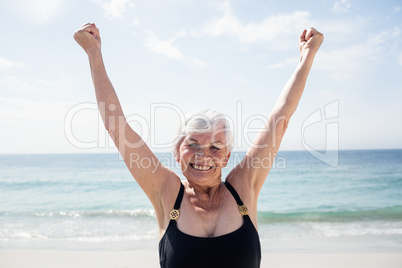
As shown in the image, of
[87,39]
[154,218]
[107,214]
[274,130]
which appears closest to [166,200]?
[274,130]

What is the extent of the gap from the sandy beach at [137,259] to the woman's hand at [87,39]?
15.0 feet

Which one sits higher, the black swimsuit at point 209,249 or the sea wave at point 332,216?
the black swimsuit at point 209,249

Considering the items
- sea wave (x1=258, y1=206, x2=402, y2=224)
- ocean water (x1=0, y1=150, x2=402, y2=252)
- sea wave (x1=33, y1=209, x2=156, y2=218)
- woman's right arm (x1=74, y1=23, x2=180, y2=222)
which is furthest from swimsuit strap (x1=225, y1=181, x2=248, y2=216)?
sea wave (x1=33, y1=209, x2=156, y2=218)

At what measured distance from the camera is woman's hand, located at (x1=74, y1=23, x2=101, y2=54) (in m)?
2.04

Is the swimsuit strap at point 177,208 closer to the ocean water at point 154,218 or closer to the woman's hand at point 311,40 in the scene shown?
the woman's hand at point 311,40

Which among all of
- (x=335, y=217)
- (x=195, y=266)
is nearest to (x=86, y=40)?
(x=195, y=266)

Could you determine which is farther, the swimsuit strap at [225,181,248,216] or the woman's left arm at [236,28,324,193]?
the woman's left arm at [236,28,324,193]

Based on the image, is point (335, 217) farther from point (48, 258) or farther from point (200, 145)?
point (200, 145)

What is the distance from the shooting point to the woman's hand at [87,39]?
2.04 meters

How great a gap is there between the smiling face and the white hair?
0.02 m

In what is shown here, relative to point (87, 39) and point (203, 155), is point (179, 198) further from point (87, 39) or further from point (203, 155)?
point (87, 39)

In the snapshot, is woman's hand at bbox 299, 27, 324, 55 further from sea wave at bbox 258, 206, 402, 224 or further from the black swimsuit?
sea wave at bbox 258, 206, 402, 224

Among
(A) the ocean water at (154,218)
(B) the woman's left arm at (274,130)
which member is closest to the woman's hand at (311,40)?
(B) the woman's left arm at (274,130)

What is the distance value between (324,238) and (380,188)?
46.5ft
